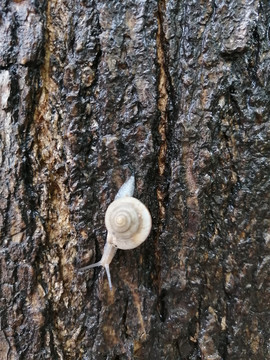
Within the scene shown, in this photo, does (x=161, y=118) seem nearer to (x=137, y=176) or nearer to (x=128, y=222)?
(x=137, y=176)

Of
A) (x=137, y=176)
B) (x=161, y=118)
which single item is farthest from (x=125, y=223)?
(x=161, y=118)

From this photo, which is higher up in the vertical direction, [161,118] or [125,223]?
[161,118]

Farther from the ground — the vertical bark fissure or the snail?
the vertical bark fissure

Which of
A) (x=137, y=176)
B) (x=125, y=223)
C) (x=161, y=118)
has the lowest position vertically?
(x=125, y=223)

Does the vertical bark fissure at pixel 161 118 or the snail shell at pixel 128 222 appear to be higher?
the vertical bark fissure at pixel 161 118
